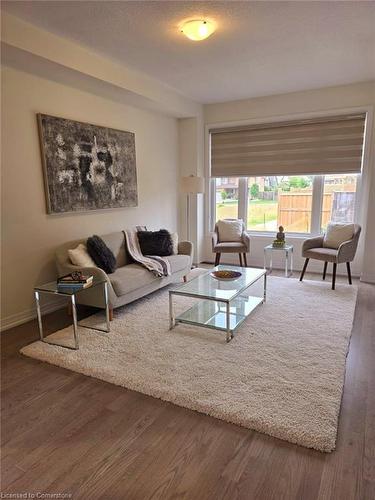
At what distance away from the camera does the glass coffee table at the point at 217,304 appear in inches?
116

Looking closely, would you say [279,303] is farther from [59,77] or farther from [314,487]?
[59,77]

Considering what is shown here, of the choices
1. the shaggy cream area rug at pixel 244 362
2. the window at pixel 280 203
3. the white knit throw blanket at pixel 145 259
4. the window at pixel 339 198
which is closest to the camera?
the shaggy cream area rug at pixel 244 362

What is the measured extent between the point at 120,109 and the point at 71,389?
11.6ft

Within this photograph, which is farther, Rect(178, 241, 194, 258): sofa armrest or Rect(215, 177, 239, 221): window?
Rect(215, 177, 239, 221): window

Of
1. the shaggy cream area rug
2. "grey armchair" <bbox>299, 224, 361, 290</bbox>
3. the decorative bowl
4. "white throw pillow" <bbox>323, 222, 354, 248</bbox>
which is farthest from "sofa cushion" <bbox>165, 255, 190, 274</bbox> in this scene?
"white throw pillow" <bbox>323, 222, 354, 248</bbox>

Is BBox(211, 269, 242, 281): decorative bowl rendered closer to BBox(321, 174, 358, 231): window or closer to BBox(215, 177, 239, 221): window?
BBox(321, 174, 358, 231): window

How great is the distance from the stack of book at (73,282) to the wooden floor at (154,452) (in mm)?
789

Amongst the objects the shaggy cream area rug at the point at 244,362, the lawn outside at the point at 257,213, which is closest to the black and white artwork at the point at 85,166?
the shaggy cream area rug at the point at 244,362

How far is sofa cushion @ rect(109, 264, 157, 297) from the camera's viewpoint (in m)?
3.30

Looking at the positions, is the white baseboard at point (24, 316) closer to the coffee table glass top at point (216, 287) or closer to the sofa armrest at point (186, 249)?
the coffee table glass top at point (216, 287)

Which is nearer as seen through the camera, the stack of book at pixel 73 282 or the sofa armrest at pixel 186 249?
the stack of book at pixel 73 282

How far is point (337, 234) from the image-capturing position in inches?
181

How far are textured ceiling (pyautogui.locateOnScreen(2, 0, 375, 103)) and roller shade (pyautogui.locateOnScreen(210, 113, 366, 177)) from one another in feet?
2.09

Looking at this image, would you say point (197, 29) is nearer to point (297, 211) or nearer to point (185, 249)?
point (185, 249)
